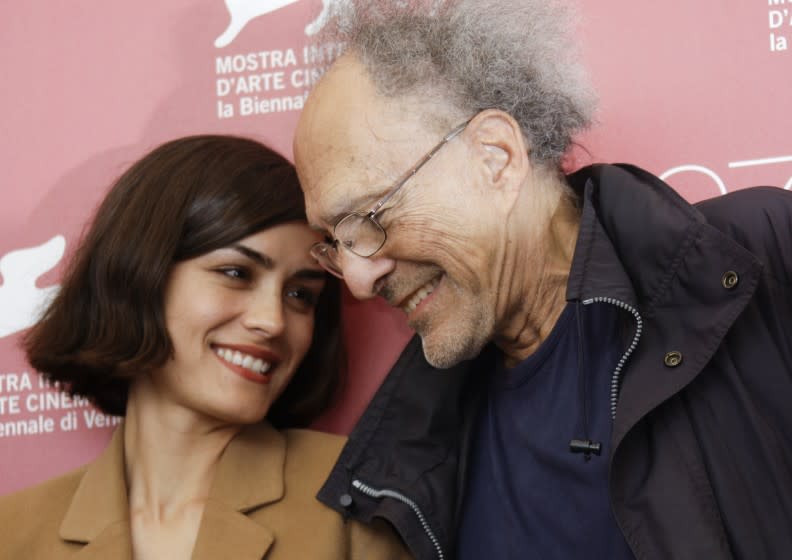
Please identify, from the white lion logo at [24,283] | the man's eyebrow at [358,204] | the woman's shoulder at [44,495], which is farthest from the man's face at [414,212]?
the white lion logo at [24,283]

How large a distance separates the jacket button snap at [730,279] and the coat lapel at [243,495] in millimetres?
925

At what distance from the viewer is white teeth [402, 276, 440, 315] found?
1.63 metres

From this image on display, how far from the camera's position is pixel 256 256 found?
1.86 meters

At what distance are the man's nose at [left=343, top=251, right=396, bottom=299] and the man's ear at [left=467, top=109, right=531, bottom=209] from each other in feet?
0.71

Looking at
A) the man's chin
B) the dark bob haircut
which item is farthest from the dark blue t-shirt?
the dark bob haircut

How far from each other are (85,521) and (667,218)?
47.5 inches

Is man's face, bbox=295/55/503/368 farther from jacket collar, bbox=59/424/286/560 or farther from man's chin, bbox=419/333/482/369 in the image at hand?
jacket collar, bbox=59/424/286/560

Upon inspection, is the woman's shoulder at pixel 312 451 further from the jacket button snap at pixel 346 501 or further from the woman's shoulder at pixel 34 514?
the woman's shoulder at pixel 34 514

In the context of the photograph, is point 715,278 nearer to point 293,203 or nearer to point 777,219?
point 777,219

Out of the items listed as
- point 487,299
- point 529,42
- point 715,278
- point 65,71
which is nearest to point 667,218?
point 715,278

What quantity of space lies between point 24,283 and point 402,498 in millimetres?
1141

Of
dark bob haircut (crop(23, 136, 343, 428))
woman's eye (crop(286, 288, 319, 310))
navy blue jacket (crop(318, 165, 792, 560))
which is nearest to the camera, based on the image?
navy blue jacket (crop(318, 165, 792, 560))

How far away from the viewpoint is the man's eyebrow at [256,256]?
1853 mm

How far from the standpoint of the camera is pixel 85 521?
5.99 ft
